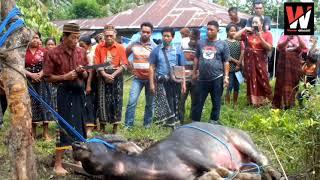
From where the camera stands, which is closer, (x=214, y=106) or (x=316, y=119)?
(x=316, y=119)

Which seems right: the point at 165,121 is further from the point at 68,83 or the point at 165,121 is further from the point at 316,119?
the point at 316,119

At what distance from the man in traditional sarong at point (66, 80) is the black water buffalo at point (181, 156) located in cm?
174

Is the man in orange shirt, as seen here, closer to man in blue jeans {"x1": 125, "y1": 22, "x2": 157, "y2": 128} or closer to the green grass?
the green grass

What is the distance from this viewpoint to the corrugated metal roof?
2131 cm

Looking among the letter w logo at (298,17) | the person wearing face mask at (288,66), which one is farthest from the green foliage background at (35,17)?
the person wearing face mask at (288,66)

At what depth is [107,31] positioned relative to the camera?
29.3 feet

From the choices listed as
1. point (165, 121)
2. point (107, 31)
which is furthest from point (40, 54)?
point (165, 121)

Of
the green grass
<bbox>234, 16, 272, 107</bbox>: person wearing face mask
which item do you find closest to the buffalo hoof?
the green grass

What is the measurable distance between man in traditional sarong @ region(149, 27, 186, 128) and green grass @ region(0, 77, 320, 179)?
435 mm

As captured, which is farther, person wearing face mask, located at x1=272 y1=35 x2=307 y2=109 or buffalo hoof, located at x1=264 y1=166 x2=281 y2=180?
person wearing face mask, located at x1=272 y1=35 x2=307 y2=109

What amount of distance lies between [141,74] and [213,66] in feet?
4.37

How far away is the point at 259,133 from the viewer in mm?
8234

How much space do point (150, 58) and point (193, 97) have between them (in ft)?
3.49

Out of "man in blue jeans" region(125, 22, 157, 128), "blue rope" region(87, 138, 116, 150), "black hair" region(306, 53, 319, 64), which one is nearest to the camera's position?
"blue rope" region(87, 138, 116, 150)
